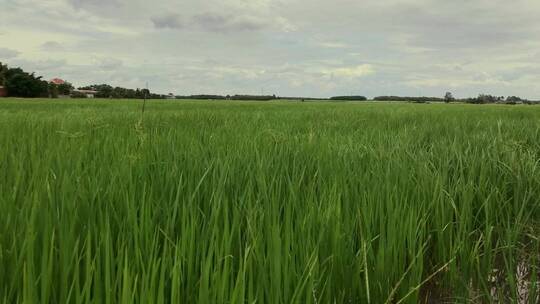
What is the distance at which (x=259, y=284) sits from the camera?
2.59ft

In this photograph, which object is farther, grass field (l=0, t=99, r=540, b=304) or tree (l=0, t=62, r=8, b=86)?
tree (l=0, t=62, r=8, b=86)

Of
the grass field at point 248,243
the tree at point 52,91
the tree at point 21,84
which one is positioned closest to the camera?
the grass field at point 248,243

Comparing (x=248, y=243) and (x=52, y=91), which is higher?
(x=52, y=91)

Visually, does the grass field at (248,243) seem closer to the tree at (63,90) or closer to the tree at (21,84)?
the tree at (21,84)

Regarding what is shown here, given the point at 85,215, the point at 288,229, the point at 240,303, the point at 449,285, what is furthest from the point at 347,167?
the point at 240,303

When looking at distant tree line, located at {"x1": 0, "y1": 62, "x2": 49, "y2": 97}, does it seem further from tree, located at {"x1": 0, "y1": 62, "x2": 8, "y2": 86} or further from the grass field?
the grass field

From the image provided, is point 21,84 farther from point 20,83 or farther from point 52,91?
point 52,91

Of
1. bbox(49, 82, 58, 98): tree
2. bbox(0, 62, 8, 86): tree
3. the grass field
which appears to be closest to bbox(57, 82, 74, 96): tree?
bbox(49, 82, 58, 98): tree

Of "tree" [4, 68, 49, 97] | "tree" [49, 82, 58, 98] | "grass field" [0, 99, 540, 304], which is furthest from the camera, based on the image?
"tree" [49, 82, 58, 98]

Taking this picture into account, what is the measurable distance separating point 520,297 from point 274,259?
849 mm

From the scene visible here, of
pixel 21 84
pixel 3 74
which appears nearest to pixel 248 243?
pixel 21 84

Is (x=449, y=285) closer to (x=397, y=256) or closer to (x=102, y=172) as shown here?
(x=397, y=256)

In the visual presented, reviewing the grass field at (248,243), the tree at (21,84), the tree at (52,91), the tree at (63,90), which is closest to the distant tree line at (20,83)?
the tree at (21,84)

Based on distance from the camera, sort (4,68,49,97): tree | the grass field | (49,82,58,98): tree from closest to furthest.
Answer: the grass field
(4,68,49,97): tree
(49,82,58,98): tree
